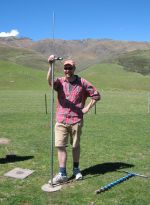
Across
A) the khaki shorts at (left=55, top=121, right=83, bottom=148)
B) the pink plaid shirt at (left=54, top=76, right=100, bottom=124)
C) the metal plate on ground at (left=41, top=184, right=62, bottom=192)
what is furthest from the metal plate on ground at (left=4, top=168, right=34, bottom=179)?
the pink plaid shirt at (left=54, top=76, right=100, bottom=124)

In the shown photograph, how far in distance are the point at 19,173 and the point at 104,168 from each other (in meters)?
2.29

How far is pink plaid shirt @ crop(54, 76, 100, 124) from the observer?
9.04 meters

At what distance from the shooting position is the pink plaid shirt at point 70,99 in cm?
904

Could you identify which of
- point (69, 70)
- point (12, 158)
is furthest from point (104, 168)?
point (69, 70)

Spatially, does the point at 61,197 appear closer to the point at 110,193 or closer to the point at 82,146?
the point at 110,193

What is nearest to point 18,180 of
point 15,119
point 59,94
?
point 59,94

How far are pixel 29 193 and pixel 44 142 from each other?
5.92 m

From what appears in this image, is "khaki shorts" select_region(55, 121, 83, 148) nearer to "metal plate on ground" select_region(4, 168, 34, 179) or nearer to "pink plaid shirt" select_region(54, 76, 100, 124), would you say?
"pink plaid shirt" select_region(54, 76, 100, 124)

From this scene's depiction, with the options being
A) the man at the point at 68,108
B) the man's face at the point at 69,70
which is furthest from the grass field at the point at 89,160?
the man's face at the point at 69,70

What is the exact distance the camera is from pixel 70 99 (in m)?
9.05

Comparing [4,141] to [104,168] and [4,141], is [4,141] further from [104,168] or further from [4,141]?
[104,168]

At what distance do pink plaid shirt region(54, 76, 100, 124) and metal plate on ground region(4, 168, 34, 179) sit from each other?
1696 mm

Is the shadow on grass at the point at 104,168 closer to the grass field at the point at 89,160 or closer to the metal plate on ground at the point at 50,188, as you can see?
the grass field at the point at 89,160

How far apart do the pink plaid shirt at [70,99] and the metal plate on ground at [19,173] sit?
170 centimetres
